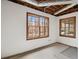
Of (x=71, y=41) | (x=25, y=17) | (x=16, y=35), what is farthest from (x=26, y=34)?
(x=71, y=41)

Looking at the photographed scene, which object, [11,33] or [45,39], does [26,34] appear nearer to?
[11,33]

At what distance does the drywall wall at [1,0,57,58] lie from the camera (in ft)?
11.1

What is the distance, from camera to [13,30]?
146 inches

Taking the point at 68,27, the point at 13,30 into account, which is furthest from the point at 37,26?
the point at 68,27

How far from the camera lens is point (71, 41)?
5918 millimetres

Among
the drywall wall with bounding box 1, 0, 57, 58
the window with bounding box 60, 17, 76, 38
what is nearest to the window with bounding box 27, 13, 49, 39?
the drywall wall with bounding box 1, 0, 57, 58

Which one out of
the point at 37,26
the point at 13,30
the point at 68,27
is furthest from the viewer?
the point at 68,27

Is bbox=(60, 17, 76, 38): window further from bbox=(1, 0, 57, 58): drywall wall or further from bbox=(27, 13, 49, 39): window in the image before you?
bbox=(1, 0, 57, 58): drywall wall

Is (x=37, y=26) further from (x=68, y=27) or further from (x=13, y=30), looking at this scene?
(x=68, y=27)

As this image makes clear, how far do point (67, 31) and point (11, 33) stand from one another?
4.66 meters

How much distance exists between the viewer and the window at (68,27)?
19.4 feet

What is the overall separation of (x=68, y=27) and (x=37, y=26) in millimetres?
2759

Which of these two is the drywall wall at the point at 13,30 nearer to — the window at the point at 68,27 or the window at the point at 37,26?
the window at the point at 37,26

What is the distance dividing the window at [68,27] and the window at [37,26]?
1.54 metres
